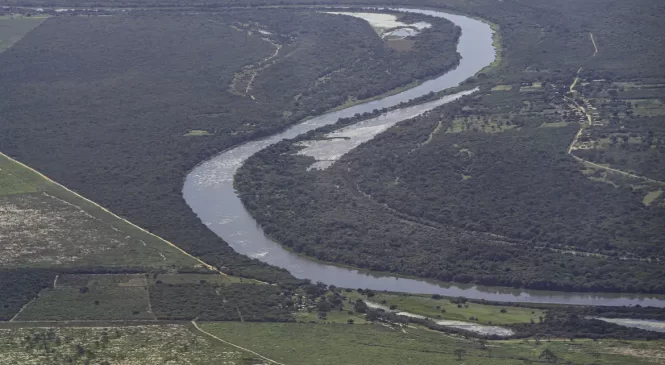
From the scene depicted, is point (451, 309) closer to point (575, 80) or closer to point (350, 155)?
point (350, 155)

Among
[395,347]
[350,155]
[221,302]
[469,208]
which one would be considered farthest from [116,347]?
[350,155]

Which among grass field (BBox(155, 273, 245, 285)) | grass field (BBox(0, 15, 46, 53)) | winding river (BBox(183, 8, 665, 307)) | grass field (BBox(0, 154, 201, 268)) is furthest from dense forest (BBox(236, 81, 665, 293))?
grass field (BBox(0, 15, 46, 53))

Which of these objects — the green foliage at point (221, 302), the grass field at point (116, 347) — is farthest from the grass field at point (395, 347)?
the grass field at point (116, 347)

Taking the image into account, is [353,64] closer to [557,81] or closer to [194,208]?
[557,81]

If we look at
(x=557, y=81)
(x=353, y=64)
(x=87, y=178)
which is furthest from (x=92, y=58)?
(x=557, y=81)

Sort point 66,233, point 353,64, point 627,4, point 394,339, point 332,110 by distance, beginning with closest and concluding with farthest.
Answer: point 394,339
point 66,233
point 332,110
point 353,64
point 627,4

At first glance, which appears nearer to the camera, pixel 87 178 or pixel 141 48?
pixel 87 178
